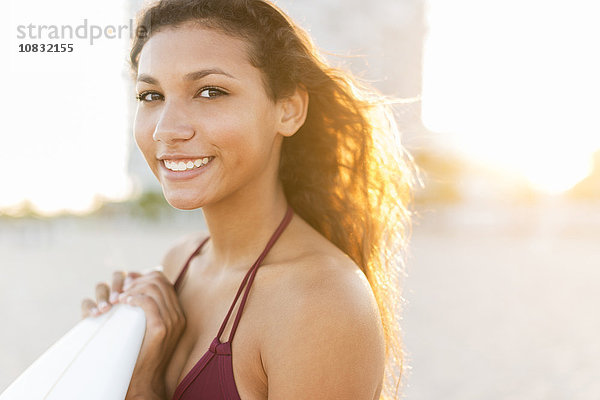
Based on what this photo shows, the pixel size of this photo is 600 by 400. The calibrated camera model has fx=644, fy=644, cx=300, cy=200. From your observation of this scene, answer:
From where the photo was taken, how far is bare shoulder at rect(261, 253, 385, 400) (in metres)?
1.55

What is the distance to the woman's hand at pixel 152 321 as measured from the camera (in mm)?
1872

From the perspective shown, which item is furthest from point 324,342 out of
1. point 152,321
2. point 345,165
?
point 345,165

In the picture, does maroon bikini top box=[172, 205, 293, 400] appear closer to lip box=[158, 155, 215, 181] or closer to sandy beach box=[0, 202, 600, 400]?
lip box=[158, 155, 215, 181]

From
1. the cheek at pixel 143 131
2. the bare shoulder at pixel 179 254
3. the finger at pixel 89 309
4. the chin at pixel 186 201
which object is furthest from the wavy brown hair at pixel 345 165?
the finger at pixel 89 309

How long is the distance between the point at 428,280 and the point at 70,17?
8.96 meters

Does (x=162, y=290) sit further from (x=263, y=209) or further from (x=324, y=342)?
(x=324, y=342)

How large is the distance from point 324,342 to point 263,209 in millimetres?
624

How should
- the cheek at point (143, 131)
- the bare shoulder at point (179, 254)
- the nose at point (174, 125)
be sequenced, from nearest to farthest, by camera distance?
the nose at point (174, 125)
the cheek at point (143, 131)
the bare shoulder at point (179, 254)

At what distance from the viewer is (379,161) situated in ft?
7.55

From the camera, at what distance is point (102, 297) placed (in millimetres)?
2158

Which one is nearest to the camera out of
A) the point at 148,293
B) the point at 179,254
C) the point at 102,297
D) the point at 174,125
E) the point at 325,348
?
the point at 325,348

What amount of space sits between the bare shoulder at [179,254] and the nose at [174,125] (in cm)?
76

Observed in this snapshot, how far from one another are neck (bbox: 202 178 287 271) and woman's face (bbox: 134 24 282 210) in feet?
0.47

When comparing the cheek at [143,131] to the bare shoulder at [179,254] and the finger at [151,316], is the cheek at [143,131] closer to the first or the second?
the finger at [151,316]
